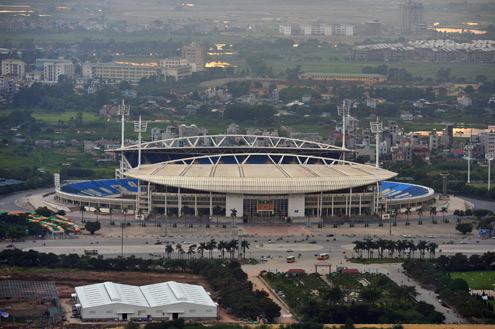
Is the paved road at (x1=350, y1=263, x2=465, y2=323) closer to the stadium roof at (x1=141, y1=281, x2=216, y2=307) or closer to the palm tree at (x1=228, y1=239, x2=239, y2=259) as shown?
the palm tree at (x1=228, y1=239, x2=239, y2=259)

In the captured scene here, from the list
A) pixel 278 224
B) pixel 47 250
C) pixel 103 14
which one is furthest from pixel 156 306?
pixel 103 14

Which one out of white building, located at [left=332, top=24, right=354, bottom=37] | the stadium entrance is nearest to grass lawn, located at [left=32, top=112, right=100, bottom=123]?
the stadium entrance

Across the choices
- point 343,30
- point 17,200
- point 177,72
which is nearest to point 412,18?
point 343,30

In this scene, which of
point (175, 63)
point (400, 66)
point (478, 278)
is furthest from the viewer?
point (175, 63)

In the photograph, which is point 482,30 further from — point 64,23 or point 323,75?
point 64,23

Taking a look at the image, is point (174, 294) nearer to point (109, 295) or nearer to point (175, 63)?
point (109, 295)

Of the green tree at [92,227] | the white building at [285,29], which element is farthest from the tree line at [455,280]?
the white building at [285,29]

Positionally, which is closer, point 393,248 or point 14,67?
point 393,248
